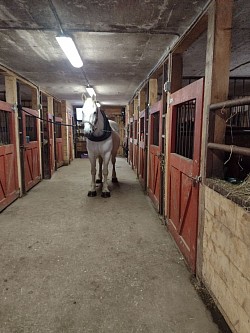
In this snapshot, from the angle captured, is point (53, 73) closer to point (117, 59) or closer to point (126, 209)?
point (117, 59)

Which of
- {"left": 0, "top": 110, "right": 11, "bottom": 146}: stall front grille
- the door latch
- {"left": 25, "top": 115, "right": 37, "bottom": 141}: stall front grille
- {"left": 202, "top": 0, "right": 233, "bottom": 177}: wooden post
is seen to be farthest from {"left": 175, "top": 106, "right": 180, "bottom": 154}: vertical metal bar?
{"left": 25, "top": 115, "right": 37, "bottom": 141}: stall front grille

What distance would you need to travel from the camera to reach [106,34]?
2574 mm

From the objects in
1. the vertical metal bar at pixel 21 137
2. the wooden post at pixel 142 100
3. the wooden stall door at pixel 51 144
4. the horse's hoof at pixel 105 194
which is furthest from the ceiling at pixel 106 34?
the wooden stall door at pixel 51 144

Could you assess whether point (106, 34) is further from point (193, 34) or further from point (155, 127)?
point (155, 127)

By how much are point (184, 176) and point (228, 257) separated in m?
0.99

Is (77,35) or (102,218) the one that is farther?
(102,218)

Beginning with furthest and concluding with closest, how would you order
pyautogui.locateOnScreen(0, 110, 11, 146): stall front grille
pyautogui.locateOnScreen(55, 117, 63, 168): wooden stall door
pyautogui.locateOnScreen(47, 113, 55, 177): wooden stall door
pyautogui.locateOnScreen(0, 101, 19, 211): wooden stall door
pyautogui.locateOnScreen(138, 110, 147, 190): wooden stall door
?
pyautogui.locateOnScreen(55, 117, 63, 168): wooden stall door < pyautogui.locateOnScreen(47, 113, 55, 177): wooden stall door < pyautogui.locateOnScreen(138, 110, 147, 190): wooden stall door < pyautogui.locateOnScreen(0, 110, 11, 146): stall front grille < pyautogui.locateOnScreen(0, 101, 19, 211): wooden stall door

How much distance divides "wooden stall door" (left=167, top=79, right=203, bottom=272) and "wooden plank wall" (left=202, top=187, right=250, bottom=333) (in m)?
0.27

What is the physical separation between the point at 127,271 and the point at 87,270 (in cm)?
35

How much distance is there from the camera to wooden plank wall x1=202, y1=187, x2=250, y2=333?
1.23 m

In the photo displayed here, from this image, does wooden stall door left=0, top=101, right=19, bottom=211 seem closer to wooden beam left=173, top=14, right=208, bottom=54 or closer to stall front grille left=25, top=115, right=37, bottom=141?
stall front grille left=25, top=115, right=37, bottom=141

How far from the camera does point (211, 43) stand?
1.72 meters

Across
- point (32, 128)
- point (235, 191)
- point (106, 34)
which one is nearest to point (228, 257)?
point (235, 191)

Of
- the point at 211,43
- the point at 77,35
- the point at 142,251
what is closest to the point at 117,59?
the point at 77,35
